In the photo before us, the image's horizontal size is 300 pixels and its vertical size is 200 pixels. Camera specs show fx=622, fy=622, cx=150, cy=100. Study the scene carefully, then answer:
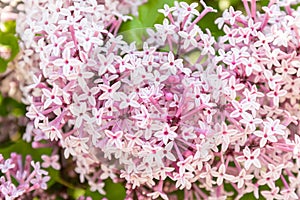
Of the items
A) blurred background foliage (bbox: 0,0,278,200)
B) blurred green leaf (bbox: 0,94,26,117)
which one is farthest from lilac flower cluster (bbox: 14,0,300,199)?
blurred green leaf (bbox: 0,94,26,117)

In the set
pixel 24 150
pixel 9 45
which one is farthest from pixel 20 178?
pixel 9 45

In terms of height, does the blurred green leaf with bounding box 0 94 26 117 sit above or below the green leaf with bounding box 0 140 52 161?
above

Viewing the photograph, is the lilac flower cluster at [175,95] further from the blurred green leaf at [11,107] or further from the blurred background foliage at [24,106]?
the blurred green leaf at [11,107]

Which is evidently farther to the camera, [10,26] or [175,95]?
[10,26]

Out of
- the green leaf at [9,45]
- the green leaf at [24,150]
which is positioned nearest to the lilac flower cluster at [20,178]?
the green leaf at [24,150]

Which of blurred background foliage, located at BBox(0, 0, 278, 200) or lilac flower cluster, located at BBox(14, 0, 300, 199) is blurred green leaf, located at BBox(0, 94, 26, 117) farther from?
lilac flower cluster, located at BBox(14, 0, 300, 199)

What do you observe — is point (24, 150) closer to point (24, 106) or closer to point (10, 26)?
point (24, 106)
